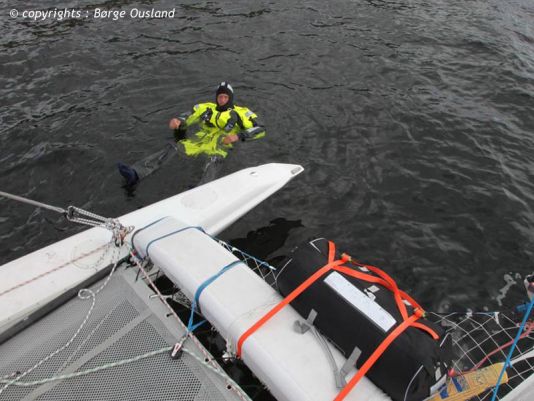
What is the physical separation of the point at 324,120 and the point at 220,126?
219cm

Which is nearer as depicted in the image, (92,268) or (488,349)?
(92,268)

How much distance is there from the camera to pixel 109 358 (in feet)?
9.26

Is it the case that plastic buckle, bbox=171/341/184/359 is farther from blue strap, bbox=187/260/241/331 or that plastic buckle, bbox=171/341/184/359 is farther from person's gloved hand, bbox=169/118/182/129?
person's gloved hand, bbox=169/118/182/129

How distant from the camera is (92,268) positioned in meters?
3.79

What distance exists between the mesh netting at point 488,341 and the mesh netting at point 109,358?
2.44m

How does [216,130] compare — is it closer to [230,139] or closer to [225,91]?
[230,139]

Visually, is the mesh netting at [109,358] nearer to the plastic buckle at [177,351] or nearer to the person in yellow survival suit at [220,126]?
the plastic buckle at [177,351]

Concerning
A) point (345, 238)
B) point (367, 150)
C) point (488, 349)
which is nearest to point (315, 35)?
point (367, 150)

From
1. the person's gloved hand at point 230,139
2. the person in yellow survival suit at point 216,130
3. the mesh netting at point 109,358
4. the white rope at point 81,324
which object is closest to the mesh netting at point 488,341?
the mesh netting at point 109,358

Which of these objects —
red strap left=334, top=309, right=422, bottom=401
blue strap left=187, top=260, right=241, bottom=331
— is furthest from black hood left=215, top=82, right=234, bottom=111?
red strap left=334, top=309, right=422, bottom=401

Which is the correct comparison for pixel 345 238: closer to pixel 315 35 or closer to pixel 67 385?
pixel 67 385

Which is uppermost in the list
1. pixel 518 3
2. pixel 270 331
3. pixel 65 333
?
pixel 518 3

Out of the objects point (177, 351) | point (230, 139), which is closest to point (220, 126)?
point (230, 139)

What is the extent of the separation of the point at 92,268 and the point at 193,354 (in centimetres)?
160
